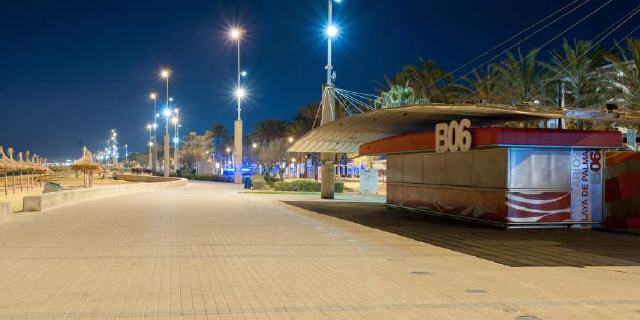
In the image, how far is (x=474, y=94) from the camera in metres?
43.3

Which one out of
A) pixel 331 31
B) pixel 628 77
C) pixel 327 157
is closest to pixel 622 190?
pixel 628 77

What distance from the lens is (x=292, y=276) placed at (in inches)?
375

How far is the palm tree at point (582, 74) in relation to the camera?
110 ft

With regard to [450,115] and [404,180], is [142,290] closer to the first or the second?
[450,115]

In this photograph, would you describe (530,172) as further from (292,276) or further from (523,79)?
(523,79)

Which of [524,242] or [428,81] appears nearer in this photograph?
[524,242]

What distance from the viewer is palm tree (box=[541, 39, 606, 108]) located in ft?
110

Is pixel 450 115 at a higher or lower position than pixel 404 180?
higher

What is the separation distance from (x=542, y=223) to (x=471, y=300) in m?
9.60

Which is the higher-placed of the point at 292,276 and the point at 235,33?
the point at 235,33

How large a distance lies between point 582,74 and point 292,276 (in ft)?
94.9

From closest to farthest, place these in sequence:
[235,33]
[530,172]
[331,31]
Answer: [530,172] < [331,31] < [235,33]

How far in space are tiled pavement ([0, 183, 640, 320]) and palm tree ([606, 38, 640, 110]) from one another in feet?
48.9

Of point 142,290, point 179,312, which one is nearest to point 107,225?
point 142,290
